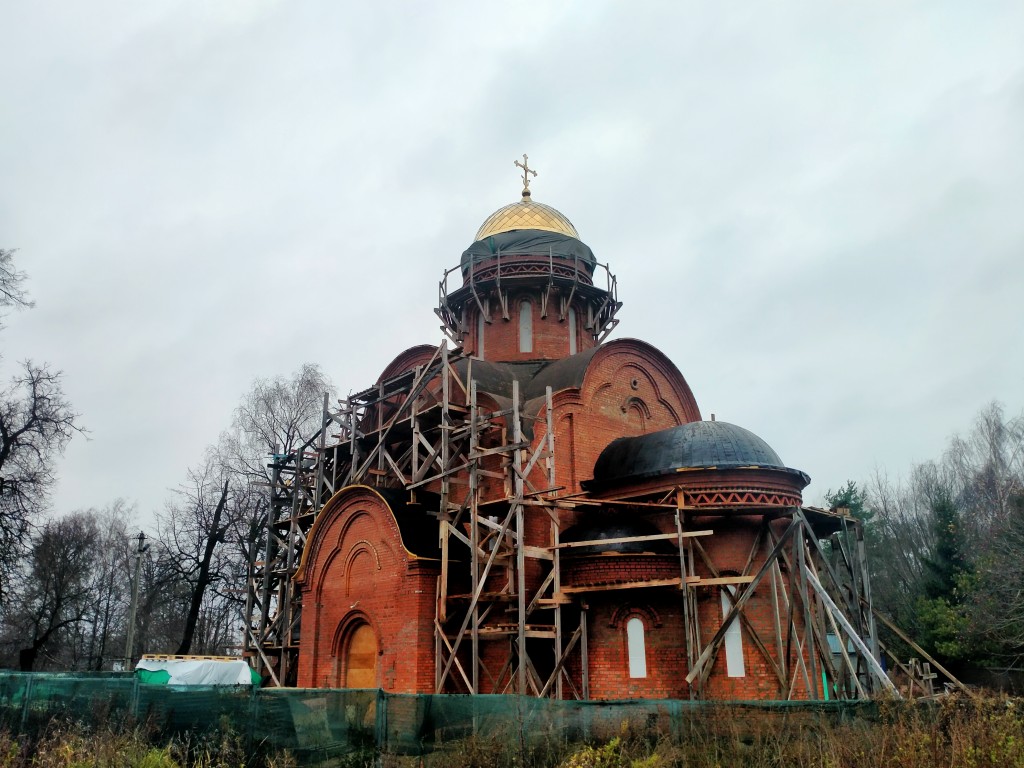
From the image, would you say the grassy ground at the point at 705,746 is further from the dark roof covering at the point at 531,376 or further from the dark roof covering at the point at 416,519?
the dark roof covering at the point at 531,376

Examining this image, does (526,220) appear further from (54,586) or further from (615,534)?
(54,586)

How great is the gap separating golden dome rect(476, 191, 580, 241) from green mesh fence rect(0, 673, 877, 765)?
51.8 ft

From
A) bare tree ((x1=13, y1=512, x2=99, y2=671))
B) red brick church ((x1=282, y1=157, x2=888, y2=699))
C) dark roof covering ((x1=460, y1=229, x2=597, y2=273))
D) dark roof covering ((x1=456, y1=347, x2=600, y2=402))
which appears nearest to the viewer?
red brick church ((x1=282, y1=157, x2=888, y2=699))

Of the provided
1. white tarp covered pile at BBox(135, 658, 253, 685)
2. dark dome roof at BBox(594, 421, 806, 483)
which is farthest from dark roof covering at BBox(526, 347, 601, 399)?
white tarp covered pile at BBox(135, 658, 253, 685)

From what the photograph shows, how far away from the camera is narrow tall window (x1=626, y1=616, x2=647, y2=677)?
15.2 metres

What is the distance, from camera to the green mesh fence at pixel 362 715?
31.7 ft

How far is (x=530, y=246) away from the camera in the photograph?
920 inches

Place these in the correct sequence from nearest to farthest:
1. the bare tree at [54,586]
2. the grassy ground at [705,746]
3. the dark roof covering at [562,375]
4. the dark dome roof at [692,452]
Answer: the grassy ground at [705,746] < the dark dome roof at [692,452] < the dark roof covering at [562,375] < the bare tree at [54,586]

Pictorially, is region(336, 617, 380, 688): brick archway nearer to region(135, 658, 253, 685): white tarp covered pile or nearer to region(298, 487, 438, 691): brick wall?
region(298, 487, 438, 691): brick wall

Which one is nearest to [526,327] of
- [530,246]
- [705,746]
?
[530,246]

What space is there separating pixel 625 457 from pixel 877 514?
96.4 ft

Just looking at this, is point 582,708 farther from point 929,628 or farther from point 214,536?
point 214,536

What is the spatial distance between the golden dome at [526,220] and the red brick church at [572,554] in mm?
5770

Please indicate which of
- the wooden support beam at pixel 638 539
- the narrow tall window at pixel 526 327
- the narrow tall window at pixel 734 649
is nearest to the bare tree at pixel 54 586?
the narrow tall window at pixel 526 327
